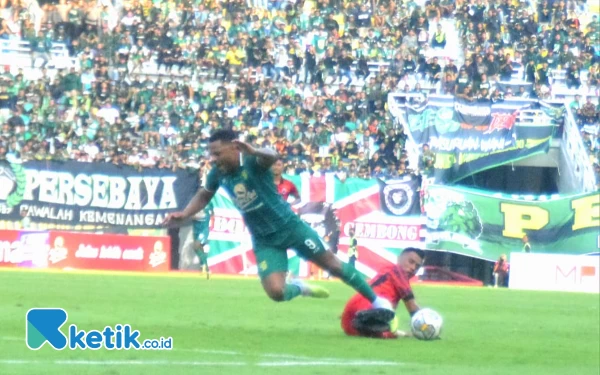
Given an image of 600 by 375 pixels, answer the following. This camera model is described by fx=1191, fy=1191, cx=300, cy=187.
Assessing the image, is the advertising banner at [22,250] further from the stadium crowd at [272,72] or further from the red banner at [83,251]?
the stadium crowd at [272,72]

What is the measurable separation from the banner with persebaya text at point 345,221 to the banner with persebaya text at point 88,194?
1405 millimetres

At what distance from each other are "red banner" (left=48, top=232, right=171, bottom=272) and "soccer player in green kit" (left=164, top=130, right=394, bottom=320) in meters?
18.2

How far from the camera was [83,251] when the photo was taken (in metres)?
29.7

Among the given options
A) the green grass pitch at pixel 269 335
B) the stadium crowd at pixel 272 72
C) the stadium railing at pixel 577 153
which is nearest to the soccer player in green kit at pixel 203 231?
the stadium crowd at pixel 272 72

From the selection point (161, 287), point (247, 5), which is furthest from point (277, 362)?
point (247, 5)

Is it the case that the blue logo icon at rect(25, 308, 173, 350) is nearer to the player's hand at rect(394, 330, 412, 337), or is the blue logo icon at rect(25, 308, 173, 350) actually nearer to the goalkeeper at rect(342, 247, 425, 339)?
the goalkeeper at rect(342, 247, 425, 339)

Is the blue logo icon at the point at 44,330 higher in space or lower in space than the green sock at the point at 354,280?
lower

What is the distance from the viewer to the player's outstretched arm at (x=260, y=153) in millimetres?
10305

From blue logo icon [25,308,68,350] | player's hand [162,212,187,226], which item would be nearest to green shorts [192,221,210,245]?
blue logo icon [25,308,68,350]

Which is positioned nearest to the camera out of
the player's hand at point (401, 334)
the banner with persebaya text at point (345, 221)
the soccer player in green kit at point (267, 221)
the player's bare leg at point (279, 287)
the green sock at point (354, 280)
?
the soccer player in green kit at point (267, 221)

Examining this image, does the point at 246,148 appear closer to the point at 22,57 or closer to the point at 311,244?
the point at 311,244

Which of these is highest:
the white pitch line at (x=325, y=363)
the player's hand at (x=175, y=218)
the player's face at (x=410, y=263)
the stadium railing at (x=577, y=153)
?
the player's hand at (x=175, y=218)

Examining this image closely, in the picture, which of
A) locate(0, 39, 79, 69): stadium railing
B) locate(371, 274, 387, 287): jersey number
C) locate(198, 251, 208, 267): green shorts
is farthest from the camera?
locate(0, 39, 79, 69): stadium railing

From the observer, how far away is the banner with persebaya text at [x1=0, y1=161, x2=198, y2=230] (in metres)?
29.8
